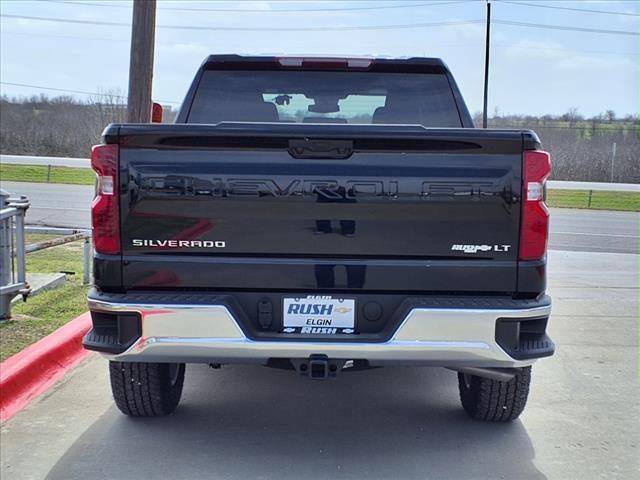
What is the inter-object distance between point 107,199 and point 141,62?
6339mm

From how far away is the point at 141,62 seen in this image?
9250mm

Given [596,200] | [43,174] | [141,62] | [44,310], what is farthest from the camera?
[43,174]

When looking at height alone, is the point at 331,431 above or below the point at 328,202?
below

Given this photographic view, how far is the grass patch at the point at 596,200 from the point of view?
885 inches

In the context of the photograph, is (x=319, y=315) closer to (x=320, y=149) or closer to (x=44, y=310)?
(x=320, y=149)

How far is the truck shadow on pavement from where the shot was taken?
147 inches

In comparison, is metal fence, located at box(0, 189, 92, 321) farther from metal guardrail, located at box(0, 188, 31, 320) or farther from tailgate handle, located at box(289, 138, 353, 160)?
tailgate handle, located at box(289, 138, 353, 160)

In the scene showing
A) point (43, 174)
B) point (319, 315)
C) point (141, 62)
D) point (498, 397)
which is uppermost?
point (141, 62)

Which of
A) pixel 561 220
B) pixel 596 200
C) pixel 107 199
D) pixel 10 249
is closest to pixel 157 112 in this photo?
pixel 10 249

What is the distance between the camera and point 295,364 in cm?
350

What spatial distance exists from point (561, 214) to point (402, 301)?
63.6ft

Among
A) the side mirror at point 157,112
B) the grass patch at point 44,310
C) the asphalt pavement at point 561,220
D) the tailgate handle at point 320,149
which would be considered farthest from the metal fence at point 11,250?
the asphalt pavement at point 561,220

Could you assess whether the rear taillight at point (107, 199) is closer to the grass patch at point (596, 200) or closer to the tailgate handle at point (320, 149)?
the tailgate handle at point (320, 149)

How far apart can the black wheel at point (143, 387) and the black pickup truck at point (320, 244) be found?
61 cm
